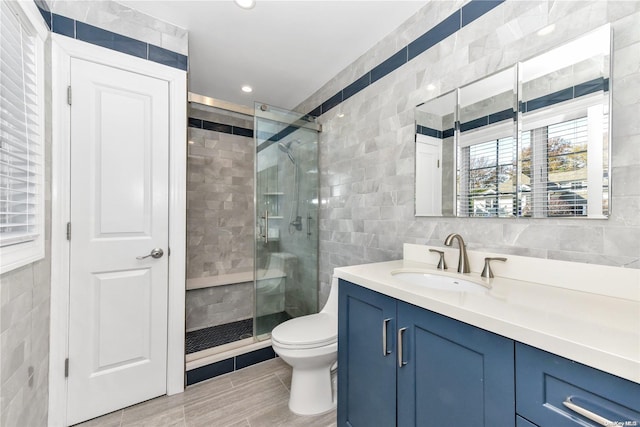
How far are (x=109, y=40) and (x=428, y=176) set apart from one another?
2.12 m

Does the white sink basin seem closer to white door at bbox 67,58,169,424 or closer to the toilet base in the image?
the toilet base

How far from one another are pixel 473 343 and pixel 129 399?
6.59ft

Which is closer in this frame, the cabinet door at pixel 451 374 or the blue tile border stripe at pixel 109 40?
the cabinet door at pixel 451 374

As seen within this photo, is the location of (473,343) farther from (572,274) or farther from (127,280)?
(127,280)

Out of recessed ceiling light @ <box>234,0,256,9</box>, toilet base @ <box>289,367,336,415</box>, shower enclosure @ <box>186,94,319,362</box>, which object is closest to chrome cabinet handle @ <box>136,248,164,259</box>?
shower enclosure @ <box>186,94,319,362</box>

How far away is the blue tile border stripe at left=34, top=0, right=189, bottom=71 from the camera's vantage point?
58.4 inches

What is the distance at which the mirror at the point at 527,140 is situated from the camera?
3.19 feet

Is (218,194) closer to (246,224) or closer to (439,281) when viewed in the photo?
(246,224)

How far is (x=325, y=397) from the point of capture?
162cm

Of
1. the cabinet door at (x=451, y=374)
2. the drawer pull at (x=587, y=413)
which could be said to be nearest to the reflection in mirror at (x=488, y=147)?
the cabinet door at (x=451, y=374)

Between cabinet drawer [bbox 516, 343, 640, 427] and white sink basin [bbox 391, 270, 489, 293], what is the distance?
0.52 meters

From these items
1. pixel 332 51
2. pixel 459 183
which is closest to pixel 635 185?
pixel 459 183

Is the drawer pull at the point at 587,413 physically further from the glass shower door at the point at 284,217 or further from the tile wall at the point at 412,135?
the glass shower door at the point at 284,217

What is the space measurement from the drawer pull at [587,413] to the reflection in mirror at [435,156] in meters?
0.98
